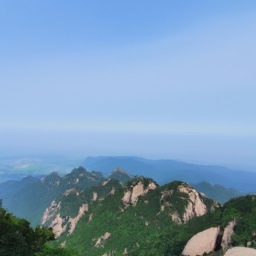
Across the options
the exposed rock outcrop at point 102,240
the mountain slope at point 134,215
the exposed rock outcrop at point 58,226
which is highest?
the mountain slope at point 134,215

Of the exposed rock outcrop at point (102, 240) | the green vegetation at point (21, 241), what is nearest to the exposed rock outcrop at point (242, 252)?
the green vegetation at point (21, 241)

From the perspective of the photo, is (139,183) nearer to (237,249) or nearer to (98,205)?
(98,205)

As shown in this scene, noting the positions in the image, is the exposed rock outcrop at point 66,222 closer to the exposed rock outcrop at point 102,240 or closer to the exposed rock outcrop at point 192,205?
the exposed rock outcrop at point 102,240

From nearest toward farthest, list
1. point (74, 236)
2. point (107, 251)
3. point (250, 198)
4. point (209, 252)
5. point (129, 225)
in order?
point (209, 252) → point (250, 198) → point (107, 251) → point (129, 225) → point (74, 236)

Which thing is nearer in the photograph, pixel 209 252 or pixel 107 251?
pixel 209 252

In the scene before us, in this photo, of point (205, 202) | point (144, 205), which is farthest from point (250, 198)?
point (144, 205)

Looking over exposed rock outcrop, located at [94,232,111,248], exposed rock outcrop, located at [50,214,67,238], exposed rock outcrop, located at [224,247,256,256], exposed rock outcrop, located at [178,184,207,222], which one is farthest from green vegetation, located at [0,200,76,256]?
exposed rock outcrop, located at [50,214,67,238]

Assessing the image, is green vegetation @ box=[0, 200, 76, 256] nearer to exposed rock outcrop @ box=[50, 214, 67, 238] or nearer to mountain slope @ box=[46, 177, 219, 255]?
mountain slope @ box=[46, 177, 219, 255]

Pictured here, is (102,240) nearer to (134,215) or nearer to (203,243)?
(134,215)
